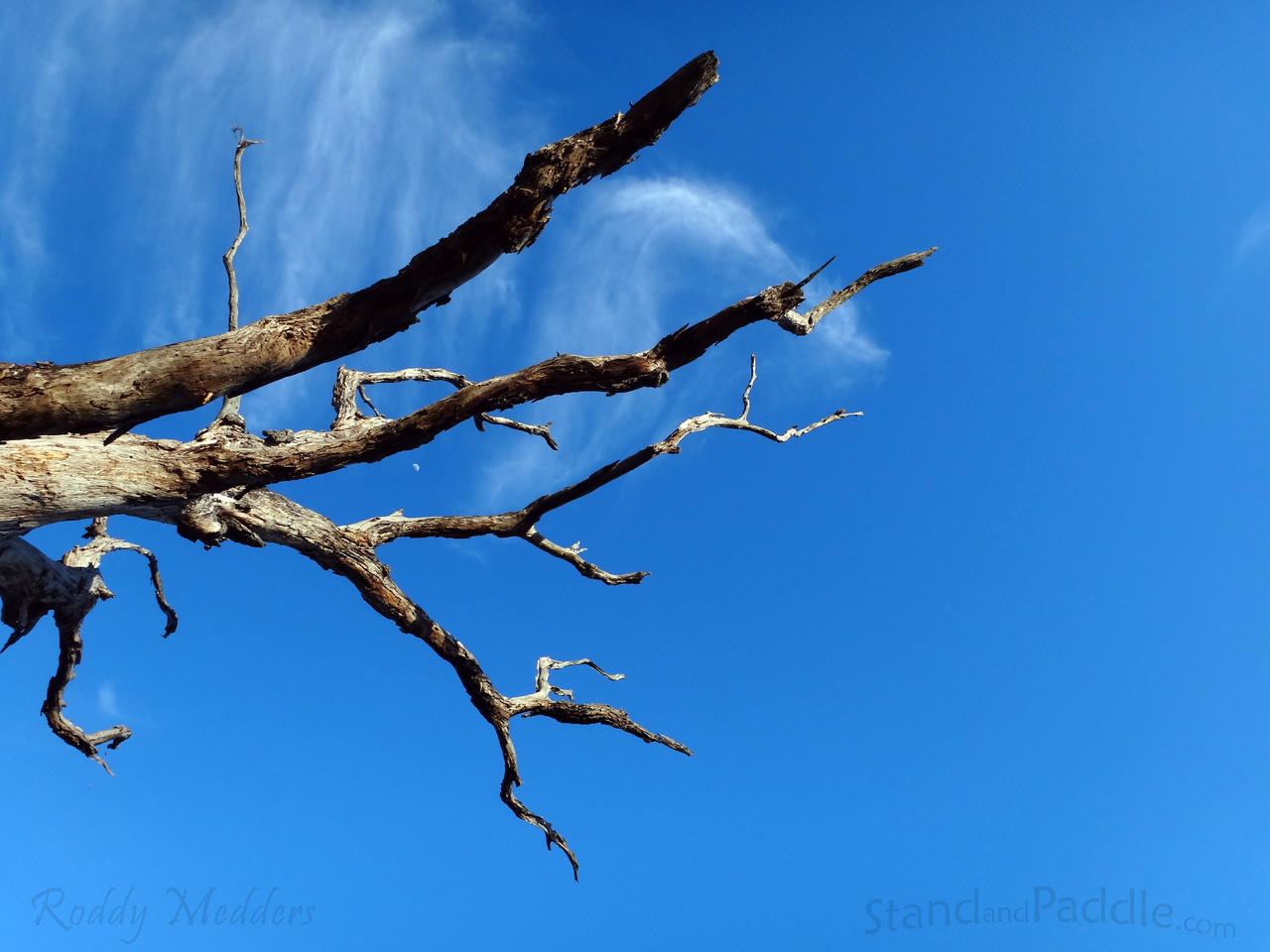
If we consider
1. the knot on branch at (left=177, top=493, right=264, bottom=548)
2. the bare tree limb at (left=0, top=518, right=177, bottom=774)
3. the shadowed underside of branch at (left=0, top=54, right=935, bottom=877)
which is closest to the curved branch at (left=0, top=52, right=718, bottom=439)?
the shadowed underside of branch at (left=0, top=54, right=935, bottom=877)

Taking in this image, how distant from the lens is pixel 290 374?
16.5ft

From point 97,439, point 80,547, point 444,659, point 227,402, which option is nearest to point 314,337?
point 97,439

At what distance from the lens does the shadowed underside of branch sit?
4484 mm

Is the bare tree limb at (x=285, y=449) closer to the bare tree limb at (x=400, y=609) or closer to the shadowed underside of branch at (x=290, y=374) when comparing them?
the shadowed underside of branch at (x=290, y=374)

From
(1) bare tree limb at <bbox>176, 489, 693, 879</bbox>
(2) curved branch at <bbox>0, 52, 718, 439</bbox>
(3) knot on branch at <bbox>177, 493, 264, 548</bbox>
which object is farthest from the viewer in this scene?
(1) bare tree limb at <bbox>176, 489, 693, 879</bbox>

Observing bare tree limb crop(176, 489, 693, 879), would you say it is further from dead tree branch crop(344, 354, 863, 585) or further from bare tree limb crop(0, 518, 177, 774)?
bare tree limb crop(0, 518, 177, 774)

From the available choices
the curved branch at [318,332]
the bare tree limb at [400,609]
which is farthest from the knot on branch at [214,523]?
the curved branch at [318,332]

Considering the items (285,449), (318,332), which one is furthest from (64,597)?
(318,332)

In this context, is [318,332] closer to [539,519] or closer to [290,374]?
[290,374]

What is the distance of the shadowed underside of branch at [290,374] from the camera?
448 centimetres

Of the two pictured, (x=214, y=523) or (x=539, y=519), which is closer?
(x=214, y=523)

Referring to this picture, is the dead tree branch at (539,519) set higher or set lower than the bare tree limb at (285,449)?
higher

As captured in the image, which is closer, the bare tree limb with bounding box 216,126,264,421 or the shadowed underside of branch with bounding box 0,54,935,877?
the shadowed underside of branch with bounding box 0,54,935,877

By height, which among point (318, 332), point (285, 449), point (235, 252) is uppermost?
point (235, 252)
